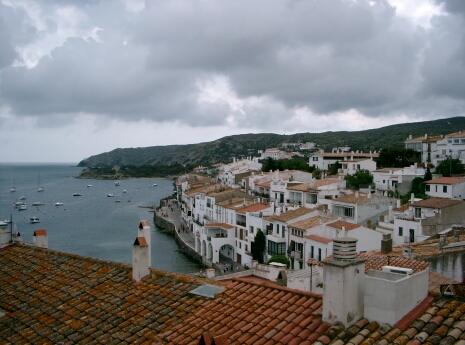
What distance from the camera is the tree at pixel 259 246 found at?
37469 millimetres

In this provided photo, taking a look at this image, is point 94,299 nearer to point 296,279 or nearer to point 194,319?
point 194,319

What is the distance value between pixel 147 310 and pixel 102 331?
838 millimetres

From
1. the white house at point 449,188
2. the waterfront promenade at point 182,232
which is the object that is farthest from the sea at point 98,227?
the white house at point 449,188

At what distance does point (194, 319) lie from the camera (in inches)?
279

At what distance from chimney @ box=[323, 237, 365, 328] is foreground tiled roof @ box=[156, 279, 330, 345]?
11.5 inches

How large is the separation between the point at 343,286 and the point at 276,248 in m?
30.8

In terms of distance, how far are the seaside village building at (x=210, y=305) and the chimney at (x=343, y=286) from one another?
1 cm

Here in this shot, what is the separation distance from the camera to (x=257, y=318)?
6.48 meters

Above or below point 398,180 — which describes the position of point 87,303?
Result: above

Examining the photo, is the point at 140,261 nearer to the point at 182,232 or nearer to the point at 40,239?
the point at 40,239

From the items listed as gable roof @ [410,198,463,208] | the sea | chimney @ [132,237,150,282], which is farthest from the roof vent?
gable roof @ [410,198,463,208]

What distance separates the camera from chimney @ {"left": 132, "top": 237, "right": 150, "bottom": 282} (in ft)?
30.0

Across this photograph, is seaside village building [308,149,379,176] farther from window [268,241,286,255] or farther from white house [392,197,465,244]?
white house [392,197,465,244]

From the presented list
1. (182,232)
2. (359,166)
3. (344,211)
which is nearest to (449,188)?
(344,211)
